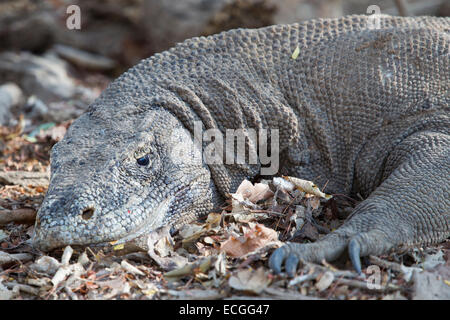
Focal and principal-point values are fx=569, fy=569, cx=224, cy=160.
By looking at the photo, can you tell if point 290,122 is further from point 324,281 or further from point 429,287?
point 429,287

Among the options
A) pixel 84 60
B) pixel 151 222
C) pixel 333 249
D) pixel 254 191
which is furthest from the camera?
pixel 84 60

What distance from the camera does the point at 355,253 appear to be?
353cm

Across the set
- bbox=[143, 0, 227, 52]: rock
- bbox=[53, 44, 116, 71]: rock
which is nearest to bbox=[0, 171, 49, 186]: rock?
bbox=[143, 0, 227, 52]: rock

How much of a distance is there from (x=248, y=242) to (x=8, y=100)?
21.1ft

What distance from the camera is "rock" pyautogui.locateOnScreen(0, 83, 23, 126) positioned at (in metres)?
8.30

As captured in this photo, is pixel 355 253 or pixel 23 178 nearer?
pixel 355 253

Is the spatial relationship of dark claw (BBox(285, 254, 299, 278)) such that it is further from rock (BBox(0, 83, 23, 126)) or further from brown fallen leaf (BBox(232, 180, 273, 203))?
rock (BBox(0, 83, 23, 126))

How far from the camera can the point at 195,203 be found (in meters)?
4.54

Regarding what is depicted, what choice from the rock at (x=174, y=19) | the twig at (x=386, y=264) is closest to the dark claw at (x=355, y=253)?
the twig at (x=386, y=264)

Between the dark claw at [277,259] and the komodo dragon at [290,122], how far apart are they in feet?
1.96

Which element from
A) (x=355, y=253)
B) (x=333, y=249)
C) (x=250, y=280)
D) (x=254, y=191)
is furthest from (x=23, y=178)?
(x=355, y=253)

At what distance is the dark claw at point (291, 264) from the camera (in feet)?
11.4
